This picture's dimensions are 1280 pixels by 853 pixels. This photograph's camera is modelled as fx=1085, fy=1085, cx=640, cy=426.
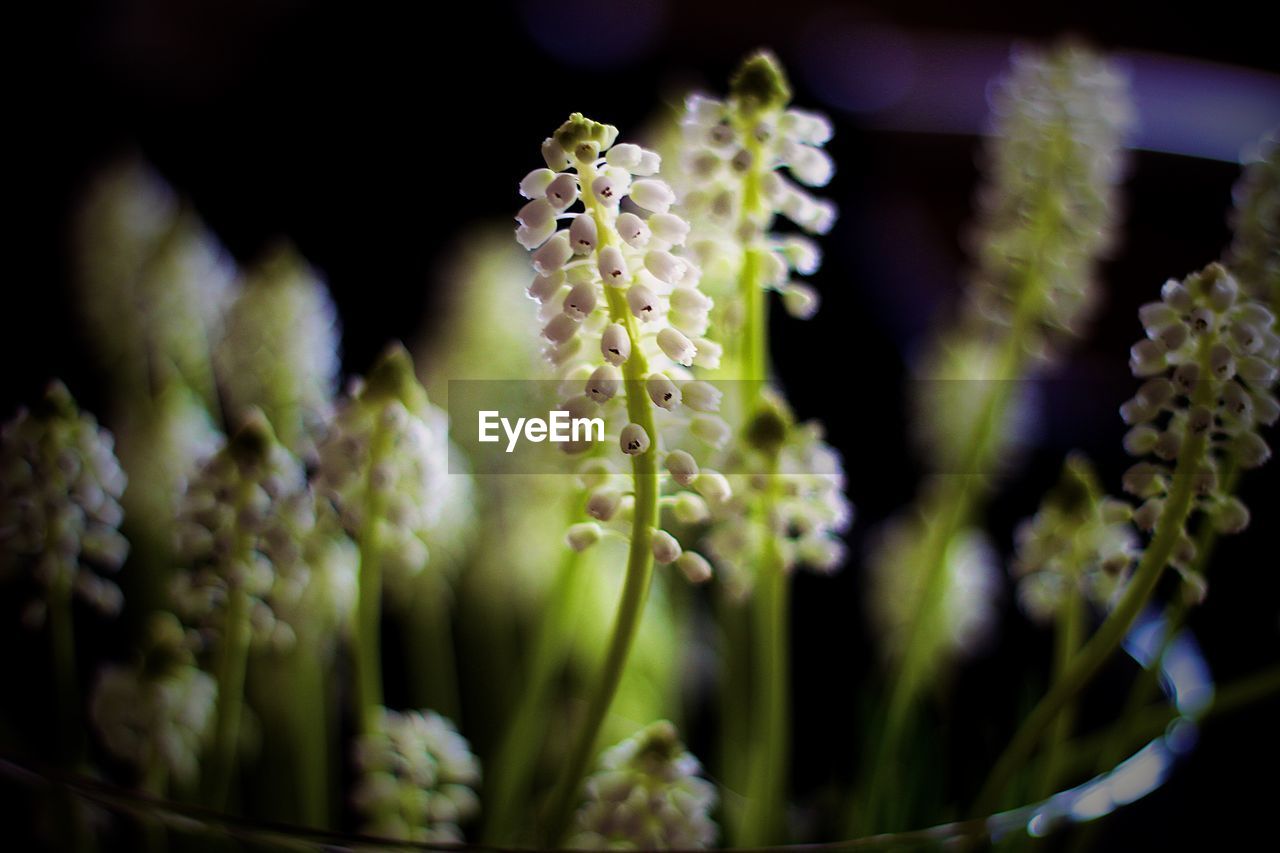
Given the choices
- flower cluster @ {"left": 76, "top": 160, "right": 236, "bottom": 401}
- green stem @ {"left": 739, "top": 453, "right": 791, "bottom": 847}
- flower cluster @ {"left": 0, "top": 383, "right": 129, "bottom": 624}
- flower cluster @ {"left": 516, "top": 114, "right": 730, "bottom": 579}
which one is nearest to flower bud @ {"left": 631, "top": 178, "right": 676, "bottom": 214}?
flower cluster @ {"left": 516, "top": 114, "right": 730, "bottom": 579}

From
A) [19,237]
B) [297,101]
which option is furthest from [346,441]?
[297,101]

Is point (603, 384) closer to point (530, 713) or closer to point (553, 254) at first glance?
point (553, 254)

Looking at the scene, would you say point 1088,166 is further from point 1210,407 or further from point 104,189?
point 104,189

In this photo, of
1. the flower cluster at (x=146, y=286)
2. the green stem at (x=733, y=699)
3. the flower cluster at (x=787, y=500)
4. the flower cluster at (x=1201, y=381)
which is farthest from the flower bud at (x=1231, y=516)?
the flower cluster at (x=146, y=286)

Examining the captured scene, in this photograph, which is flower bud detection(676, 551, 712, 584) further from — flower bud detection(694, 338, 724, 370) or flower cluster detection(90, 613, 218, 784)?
flower cluster detection(90, 613, 218, 784)

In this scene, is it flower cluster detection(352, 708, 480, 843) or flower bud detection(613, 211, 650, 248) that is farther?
flower cluster detection(352, 708, 480, 843)
